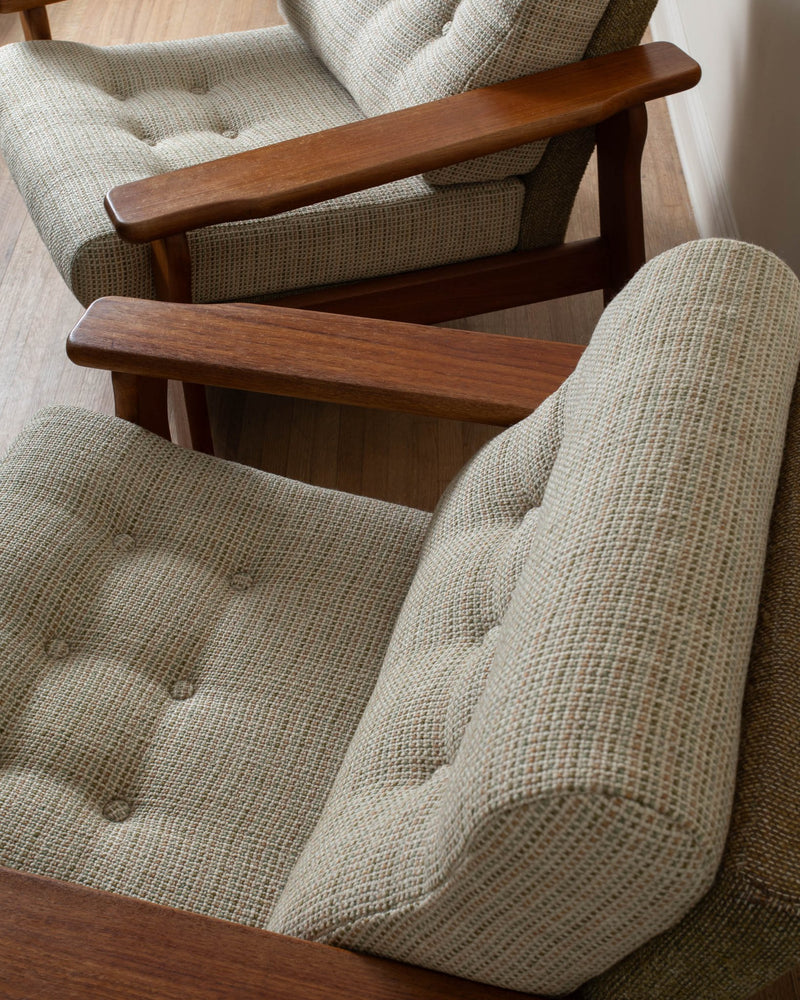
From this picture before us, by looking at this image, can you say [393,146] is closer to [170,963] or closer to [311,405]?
[311,405]

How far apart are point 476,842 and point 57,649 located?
610 mm

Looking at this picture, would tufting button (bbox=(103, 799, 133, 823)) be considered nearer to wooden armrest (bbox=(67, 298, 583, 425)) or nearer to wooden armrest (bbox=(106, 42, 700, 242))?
wooden armrest (bbox=(67, 298, 583, 425))

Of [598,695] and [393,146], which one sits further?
[393,146]

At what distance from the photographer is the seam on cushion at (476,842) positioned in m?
0.51

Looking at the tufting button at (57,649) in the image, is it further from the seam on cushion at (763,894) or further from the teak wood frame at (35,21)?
the teak wood frame at (35,21)

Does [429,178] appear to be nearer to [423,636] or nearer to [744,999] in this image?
[423,636]

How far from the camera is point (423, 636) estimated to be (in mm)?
901

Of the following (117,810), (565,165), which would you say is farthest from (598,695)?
(565,165)

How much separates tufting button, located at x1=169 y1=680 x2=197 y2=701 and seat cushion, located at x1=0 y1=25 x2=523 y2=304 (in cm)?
72

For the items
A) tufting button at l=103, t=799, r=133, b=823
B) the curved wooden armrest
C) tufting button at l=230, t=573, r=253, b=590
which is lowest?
tufting button at l=103, t=799, r=133, b=823

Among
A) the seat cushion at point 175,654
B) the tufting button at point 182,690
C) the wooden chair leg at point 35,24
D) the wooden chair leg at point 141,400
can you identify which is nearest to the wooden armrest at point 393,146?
the wooden chair leg at point 141,400

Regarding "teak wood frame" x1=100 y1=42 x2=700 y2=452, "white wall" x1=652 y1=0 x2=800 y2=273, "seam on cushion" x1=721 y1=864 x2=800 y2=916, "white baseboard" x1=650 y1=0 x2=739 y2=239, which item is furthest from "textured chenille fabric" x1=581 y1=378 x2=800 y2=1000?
"white baseboard" x1=650 y1=0 x2=739 y2=239

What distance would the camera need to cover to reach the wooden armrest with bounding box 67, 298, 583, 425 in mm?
1086

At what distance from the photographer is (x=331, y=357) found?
1.12 meters
